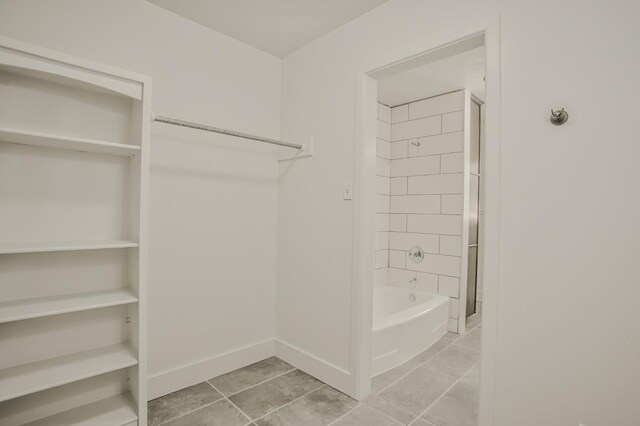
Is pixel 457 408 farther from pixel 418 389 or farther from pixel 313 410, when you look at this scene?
pixel 313 410

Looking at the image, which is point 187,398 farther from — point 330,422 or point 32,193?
point 32,193

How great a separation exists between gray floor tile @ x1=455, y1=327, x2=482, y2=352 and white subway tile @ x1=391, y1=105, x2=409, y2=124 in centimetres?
231

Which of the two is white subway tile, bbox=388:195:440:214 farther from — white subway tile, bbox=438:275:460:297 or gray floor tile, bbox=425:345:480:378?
gray floor tile, bbox=425:345:480:378

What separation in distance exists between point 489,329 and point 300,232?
1.35 meters

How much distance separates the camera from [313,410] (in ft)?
5.94

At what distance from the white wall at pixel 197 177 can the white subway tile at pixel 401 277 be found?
5.23 ft

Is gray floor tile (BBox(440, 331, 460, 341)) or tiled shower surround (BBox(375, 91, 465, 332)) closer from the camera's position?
gray floor tile (BBox(440, 331, 460, 341))

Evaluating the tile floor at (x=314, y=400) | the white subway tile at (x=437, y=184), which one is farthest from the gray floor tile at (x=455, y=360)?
the white subway tile at (x=437, y=184)

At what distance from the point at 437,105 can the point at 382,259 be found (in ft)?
5.68

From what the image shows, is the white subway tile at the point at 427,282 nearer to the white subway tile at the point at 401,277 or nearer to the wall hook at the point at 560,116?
the white subway tile at the point at 401,277

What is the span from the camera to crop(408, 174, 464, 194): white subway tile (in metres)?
3.10

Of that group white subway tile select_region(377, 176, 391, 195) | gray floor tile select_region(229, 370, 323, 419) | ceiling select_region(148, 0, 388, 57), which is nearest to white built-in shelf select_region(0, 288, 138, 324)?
gray floor tile select_region(229, 370, 323, 419)

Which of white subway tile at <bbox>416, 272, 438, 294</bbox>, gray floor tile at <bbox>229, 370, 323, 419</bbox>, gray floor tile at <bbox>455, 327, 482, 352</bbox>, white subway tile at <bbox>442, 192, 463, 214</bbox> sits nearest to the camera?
gray floor tile at <bbox>229, 370, 323, 419</bbox>

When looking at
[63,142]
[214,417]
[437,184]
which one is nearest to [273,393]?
[214,417]
